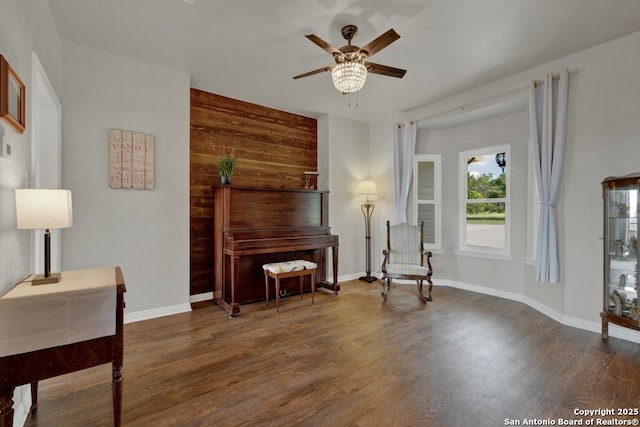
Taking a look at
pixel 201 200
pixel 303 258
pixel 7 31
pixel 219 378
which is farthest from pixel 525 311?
pixel 7 31

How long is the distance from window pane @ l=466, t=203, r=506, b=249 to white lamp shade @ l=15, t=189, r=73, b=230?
4.84 meters

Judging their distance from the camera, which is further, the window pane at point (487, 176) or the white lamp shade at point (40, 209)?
the window pane at point (487, 176)

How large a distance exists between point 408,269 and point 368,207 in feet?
4.82

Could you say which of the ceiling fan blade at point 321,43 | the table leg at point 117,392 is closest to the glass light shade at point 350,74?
the ceiling fan blade at point 321,43

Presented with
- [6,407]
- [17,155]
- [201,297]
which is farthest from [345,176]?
[6,407]

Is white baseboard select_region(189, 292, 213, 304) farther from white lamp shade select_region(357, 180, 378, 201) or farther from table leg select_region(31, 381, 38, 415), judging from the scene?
white lamp shade select_region(357, 180, 378, 201)

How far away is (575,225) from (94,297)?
13.8 feet

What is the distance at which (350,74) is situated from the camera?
2.35 metres

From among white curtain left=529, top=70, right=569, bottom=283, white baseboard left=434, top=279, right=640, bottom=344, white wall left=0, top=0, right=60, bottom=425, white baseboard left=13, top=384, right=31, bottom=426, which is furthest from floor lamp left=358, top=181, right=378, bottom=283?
white baseboard left=13, top=384, right=31, bottom=426

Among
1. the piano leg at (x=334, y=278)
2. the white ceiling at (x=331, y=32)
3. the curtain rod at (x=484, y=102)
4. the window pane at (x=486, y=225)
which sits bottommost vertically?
the piano leg at (x=334, y=278)

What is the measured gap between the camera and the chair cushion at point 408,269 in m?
4.02

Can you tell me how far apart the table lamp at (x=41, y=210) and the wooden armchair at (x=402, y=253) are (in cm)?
357

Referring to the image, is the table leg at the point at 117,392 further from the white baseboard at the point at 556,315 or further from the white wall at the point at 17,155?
the white baseboard at the point at 556,315

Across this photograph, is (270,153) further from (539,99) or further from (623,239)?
(623,239)
